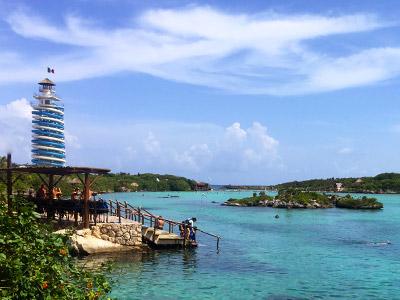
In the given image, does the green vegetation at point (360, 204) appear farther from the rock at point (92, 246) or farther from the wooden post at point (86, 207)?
the wooden post at point (86, 207)

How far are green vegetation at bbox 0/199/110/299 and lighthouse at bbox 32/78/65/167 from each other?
251 feet

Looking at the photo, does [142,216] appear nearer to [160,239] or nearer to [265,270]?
[160,239]

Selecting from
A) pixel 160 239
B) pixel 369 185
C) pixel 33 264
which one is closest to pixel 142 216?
pixel 160 239

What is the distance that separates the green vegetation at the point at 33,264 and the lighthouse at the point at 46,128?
251 feet

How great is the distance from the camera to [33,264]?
7.82 metres

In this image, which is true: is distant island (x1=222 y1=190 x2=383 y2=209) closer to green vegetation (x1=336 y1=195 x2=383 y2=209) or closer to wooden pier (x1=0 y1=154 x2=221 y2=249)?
green vegetation (x1=336 y1=195 x2=383 y2=209)

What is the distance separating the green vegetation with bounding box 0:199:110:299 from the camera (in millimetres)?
7531

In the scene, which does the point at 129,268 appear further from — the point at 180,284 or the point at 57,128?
the point at 57,128

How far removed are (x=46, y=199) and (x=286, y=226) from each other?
1329 inches

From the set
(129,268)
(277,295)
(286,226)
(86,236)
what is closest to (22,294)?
(277,295)

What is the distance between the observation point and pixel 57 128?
84188 millimetres

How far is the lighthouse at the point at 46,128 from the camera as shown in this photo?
271ft

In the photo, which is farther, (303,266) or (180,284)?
(303,266)

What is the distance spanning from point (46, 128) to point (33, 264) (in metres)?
78.9
